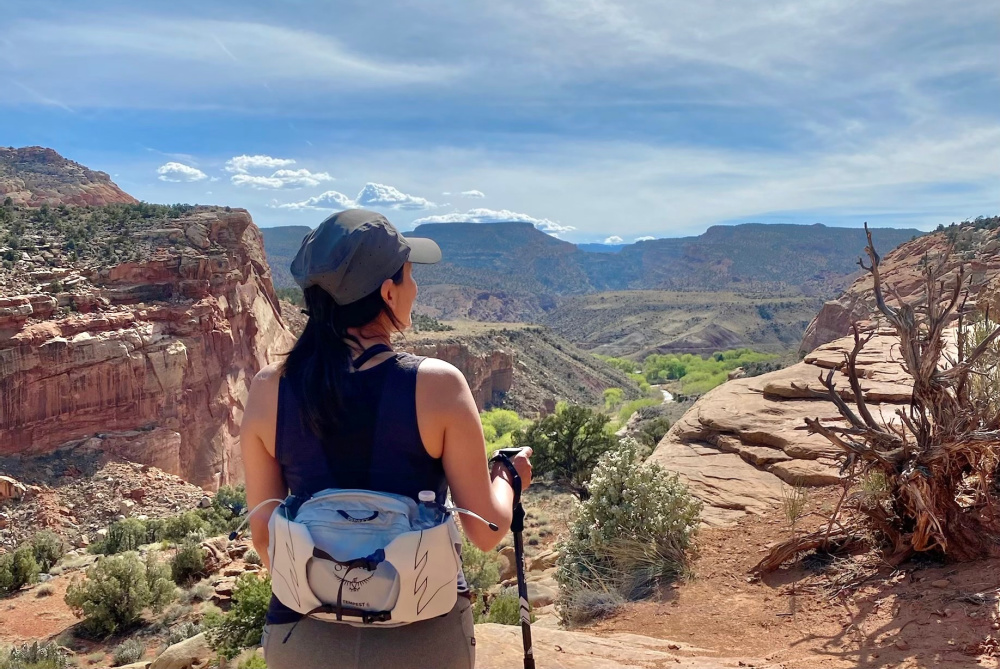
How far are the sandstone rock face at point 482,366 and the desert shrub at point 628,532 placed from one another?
4101 centimetres

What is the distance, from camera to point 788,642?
183 inches

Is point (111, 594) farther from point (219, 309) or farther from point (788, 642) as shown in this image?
point (219, 309)

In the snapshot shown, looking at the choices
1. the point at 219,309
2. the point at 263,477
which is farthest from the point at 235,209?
the point at 263,477

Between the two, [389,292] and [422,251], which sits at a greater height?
[422,251]

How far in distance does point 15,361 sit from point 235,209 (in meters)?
13.9

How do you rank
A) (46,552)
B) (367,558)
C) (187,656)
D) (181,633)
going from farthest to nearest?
(46,552) → (181,633) → (187,656) → (367,558)

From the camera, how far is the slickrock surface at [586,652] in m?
4.27

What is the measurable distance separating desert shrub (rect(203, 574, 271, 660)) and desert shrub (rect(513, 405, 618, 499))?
10640mm

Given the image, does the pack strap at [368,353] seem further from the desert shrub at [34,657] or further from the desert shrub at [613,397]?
the desert shrub at [613,397]

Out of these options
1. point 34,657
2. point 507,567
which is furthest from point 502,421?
point 34,657

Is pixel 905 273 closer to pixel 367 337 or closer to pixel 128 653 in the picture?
pixel 128 653

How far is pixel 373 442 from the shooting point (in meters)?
1.75

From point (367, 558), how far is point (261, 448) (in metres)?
0.56

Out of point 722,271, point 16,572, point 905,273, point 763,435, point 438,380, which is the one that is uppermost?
point 722,271
